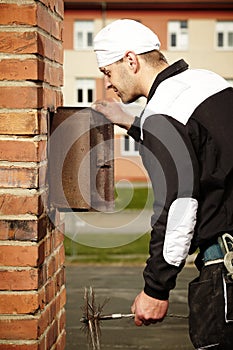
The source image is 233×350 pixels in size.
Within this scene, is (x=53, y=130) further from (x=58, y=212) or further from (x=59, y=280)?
(x=59, y=280)

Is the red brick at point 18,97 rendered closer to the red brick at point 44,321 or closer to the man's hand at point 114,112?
the man's hand at point 114,112

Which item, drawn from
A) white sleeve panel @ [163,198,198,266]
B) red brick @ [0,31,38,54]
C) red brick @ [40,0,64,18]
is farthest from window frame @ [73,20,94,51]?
white sleeve panel @ [163,198,198,266]

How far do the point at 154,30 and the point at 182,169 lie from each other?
3890 cm

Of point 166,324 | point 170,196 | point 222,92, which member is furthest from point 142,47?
point 166,324

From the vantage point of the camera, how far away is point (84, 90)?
1624 inches

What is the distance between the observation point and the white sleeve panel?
3422 millimetres

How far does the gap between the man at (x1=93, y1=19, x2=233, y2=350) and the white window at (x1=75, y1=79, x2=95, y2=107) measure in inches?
1478

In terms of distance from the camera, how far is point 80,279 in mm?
9609

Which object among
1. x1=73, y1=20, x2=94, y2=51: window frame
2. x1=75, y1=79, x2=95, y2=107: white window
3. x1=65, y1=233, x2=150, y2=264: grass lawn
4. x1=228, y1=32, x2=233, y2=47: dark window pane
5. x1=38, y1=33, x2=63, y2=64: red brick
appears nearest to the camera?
x1=38, y1=33, x2=63, y2=64: red brick

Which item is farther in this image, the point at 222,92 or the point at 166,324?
the point at 166,324

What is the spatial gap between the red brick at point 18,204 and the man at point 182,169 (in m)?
0.47

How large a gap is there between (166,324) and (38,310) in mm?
3524

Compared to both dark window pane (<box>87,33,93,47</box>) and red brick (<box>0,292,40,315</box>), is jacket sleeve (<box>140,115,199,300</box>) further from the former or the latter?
dark window pane (<box>87,33,93,47</box>)

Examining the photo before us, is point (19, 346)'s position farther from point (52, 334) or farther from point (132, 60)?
point (132, 60)
